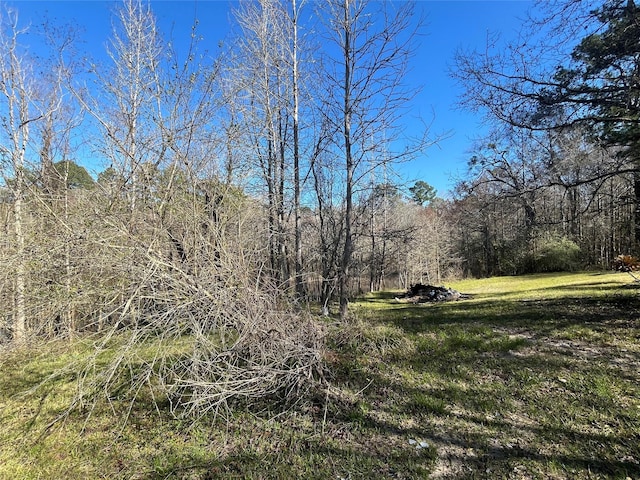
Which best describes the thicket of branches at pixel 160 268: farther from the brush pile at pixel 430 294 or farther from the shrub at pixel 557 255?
the shrub at pixel 557 255

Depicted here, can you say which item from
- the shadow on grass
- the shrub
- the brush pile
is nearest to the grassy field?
the shadow on grass

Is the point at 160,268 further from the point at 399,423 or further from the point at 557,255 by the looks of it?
the point at 557,255

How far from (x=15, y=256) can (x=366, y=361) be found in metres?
3.77

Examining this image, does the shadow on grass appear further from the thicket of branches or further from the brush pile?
the brush pile

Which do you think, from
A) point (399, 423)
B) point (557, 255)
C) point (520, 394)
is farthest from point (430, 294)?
point (557, 255)

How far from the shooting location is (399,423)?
9.47ft

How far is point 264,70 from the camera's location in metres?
7.60

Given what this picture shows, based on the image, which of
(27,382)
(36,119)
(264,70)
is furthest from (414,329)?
(36,119)

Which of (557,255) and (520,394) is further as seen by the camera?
(557,255)

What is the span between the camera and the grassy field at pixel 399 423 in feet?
7.91

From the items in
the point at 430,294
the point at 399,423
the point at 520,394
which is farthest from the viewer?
the point at 430,294

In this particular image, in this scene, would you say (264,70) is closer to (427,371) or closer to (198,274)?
(198,274)

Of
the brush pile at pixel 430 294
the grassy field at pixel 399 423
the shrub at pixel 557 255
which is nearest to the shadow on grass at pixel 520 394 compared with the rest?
the grassy field at pixel 399 423

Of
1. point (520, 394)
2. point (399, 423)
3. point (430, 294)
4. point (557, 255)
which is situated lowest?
point (399, 423)
